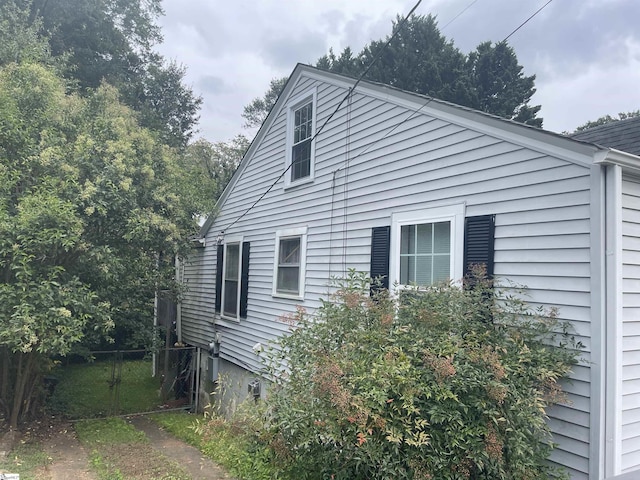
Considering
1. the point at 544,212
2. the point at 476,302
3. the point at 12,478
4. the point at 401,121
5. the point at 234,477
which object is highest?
the point at 401,121

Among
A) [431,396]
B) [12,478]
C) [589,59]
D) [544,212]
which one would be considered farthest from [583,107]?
[12,478]

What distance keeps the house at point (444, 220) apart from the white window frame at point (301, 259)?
3cm

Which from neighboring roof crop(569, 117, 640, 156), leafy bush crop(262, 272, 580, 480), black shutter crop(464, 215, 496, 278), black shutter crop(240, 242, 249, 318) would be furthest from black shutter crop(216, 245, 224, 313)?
neighboring roof crop(569, 117, 640, 156)

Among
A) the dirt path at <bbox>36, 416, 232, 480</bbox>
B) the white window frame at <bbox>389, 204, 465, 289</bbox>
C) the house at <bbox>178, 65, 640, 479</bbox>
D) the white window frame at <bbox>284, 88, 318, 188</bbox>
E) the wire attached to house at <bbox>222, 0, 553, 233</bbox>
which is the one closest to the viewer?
the house at <bbox>178, 65, 640, 479</bbox>

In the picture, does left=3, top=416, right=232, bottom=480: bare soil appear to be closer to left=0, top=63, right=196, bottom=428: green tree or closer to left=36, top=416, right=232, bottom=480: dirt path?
left=36, top=416, right=232, bottom=480: dirt path

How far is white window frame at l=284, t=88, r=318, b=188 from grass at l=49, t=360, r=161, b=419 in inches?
234

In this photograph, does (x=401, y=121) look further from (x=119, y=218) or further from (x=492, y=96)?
(x=492, y=96)

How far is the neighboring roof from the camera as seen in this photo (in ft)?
20.5

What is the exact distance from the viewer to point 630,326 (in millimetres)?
3707

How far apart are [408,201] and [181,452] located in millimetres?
5522

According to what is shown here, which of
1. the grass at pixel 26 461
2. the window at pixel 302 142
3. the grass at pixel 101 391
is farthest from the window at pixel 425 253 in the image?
the grass at pixel 101 391

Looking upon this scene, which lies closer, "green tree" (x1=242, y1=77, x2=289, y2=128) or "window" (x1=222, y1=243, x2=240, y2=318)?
"window" (x1=222, y1=243, x2=240, y2=318)

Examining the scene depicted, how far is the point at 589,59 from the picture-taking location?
21.8 meters

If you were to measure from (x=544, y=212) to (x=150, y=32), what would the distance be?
2102 cm
